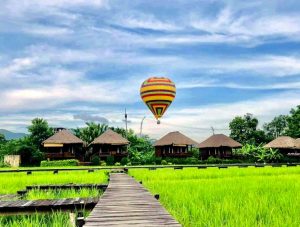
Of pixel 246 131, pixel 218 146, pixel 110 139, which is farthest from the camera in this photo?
pixel 246 131

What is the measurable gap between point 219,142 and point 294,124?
14.4m

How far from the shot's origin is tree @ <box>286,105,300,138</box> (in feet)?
170

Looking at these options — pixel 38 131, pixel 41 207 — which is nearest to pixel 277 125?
pixel 38 131

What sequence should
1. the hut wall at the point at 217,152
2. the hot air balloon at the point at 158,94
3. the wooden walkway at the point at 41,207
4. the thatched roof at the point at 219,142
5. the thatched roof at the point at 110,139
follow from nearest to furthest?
the wooden walkway at the point at 41,207
the hot air balloon at the point at 158,94
the thatched roof at the point at 110,139
the thatched roof at the point at 219,142
the hut wall at the point at 217,152

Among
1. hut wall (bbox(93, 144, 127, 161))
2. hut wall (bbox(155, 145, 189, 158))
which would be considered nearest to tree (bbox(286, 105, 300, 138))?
hut wall (bbox(155, 145, 189, 158))

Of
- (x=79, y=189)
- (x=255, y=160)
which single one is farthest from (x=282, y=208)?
(x=255, y=160)

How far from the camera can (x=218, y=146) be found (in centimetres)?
4491

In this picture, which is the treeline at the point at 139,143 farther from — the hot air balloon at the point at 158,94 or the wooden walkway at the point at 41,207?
the wooden walkway at the point at 41,207

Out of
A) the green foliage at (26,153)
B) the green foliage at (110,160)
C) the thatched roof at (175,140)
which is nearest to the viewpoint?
the green foliage at (26,153)

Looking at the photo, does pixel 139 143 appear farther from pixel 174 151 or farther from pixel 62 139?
pixel 62 139

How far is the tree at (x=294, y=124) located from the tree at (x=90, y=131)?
81.5 feet

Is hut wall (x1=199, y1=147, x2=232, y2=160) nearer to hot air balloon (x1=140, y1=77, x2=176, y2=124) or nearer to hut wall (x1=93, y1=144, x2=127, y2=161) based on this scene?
hut wall (x1=93, y1=144, x2=127, y2=161)

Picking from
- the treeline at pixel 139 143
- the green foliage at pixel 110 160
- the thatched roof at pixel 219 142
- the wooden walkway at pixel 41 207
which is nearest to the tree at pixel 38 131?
the treeline at pixel 139 143

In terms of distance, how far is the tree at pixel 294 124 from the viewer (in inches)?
2044
